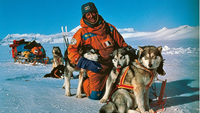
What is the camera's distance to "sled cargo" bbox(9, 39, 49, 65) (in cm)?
744

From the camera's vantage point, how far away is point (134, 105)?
177 centimetres

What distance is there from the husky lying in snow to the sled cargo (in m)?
6.04

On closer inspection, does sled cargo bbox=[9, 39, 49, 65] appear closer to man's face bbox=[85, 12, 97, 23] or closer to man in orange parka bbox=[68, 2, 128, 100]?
man in orange parka bbox=[68, 2, 128, 100]

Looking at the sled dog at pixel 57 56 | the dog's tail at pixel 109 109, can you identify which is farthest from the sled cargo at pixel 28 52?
the dog's tail at pixel 109 109

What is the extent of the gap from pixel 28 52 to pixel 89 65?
6.20m

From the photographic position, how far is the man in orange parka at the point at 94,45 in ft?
7.42

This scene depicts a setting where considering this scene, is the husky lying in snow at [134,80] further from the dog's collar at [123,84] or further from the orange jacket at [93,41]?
the orange jacket at [93,41]

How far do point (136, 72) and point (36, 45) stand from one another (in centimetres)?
711

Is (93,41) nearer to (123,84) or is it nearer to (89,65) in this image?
(89,65)

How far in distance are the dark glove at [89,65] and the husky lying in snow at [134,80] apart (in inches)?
17.1

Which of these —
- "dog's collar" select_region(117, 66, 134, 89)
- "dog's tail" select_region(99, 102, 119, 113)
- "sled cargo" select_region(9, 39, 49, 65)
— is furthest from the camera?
"sled cargo" select_region(9, 39, 49, 65)

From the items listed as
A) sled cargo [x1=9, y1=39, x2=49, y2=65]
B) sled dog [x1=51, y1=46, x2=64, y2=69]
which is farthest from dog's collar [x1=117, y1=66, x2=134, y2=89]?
sled cargo [x1=9, y1=39, x2=49, y2=65]

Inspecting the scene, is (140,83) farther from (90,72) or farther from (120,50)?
(90,72)

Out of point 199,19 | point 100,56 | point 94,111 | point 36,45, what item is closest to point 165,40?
point 199,19
